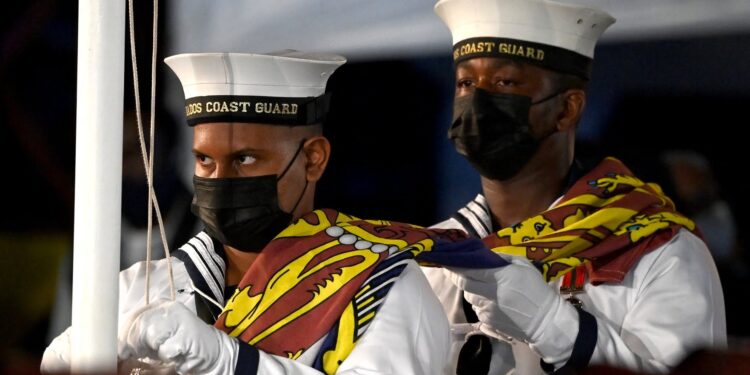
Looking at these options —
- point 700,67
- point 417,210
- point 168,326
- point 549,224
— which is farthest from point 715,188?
point 168,326

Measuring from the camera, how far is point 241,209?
2.78 metres

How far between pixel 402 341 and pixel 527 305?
41 cm

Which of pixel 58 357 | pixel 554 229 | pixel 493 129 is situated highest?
pixel 493 129

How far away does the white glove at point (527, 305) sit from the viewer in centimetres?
292

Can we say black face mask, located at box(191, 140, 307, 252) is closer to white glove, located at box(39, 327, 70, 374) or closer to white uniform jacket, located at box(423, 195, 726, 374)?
white glove, located at box(39, 327, 70, 374)

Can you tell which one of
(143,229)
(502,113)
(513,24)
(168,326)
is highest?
(513,24)

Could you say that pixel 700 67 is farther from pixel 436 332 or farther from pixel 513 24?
pixel 436 332

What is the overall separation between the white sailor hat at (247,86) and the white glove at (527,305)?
1.67 ft

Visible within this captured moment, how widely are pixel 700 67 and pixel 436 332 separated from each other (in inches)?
50.9

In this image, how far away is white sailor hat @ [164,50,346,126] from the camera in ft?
9.14

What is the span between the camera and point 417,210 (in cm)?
386

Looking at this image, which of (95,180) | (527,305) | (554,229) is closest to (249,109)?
(95,180)

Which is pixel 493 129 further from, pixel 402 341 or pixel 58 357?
pixel 58 357

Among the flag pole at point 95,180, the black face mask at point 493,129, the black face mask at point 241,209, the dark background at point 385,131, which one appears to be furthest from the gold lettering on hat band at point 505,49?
the flag pole at point 95,180
